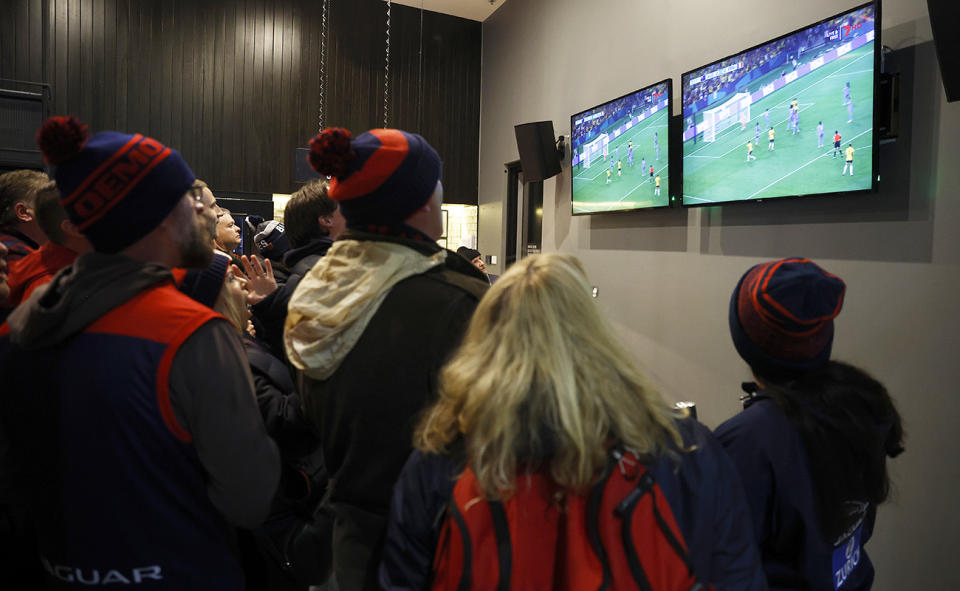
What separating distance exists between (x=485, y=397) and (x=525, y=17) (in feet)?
20.5

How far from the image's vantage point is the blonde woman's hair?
83 centimetres

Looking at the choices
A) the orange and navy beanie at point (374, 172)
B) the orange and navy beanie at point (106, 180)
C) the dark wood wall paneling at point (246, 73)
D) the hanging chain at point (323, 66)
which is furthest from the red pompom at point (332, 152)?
the hanging chain at point (323, 66)

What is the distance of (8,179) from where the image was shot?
8.51 ft

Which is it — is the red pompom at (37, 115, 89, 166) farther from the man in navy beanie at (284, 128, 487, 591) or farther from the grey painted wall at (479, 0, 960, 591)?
the grey painted wall at (479, 0, 960, 591)

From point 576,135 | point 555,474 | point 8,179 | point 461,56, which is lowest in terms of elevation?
point 555,474

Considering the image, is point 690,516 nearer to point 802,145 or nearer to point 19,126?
point 802,145

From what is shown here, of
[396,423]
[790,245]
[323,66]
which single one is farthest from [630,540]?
[323,66]

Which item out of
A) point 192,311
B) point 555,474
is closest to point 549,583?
point 555,474

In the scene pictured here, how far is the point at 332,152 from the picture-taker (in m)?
1.34

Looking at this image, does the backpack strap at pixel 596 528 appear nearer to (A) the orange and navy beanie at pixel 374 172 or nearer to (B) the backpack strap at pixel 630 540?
(B) the backpack strap at pixel 630 540

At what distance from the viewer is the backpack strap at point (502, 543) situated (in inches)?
32.7

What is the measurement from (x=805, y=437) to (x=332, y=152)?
1152 millimetres

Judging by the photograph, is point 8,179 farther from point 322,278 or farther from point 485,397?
point 485,397

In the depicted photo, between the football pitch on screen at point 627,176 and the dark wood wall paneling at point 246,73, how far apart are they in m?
2.64
